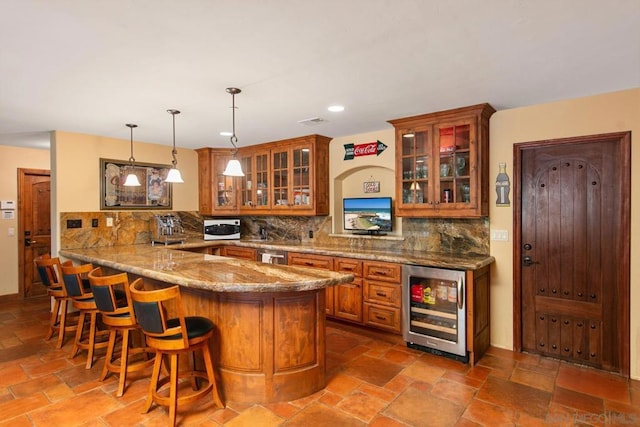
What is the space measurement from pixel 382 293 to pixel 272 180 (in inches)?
96.0

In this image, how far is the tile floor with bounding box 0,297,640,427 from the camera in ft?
7.99

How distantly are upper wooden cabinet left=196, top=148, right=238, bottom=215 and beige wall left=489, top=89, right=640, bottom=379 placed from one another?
3.78m

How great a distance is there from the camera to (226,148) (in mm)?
5836

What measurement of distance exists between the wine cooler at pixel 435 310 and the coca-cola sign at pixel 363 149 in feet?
5.47

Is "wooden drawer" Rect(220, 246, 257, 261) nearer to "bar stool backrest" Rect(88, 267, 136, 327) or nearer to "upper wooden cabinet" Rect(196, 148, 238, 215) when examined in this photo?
"upper wooden cabinet" Rect(196, 148, 238, 215)

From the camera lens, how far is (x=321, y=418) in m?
2.46

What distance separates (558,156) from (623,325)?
1529mm

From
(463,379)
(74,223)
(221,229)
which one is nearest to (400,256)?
(463,379)

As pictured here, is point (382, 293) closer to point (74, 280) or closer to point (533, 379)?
point (533, 379)

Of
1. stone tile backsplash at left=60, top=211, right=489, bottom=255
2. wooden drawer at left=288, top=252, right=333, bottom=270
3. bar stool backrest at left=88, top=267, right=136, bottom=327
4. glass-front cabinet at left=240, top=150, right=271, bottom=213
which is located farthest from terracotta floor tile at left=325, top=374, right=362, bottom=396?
glass-front cabinet at left=240, top=150, right=271, bottom=213

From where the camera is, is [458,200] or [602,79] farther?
[458,200]

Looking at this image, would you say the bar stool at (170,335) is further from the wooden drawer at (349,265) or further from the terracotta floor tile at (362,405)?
the wooden drawer at (349,265)

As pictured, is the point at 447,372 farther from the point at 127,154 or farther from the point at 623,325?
the point at 127,154

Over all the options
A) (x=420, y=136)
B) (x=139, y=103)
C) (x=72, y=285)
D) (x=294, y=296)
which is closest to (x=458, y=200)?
(x=420, y=136)
